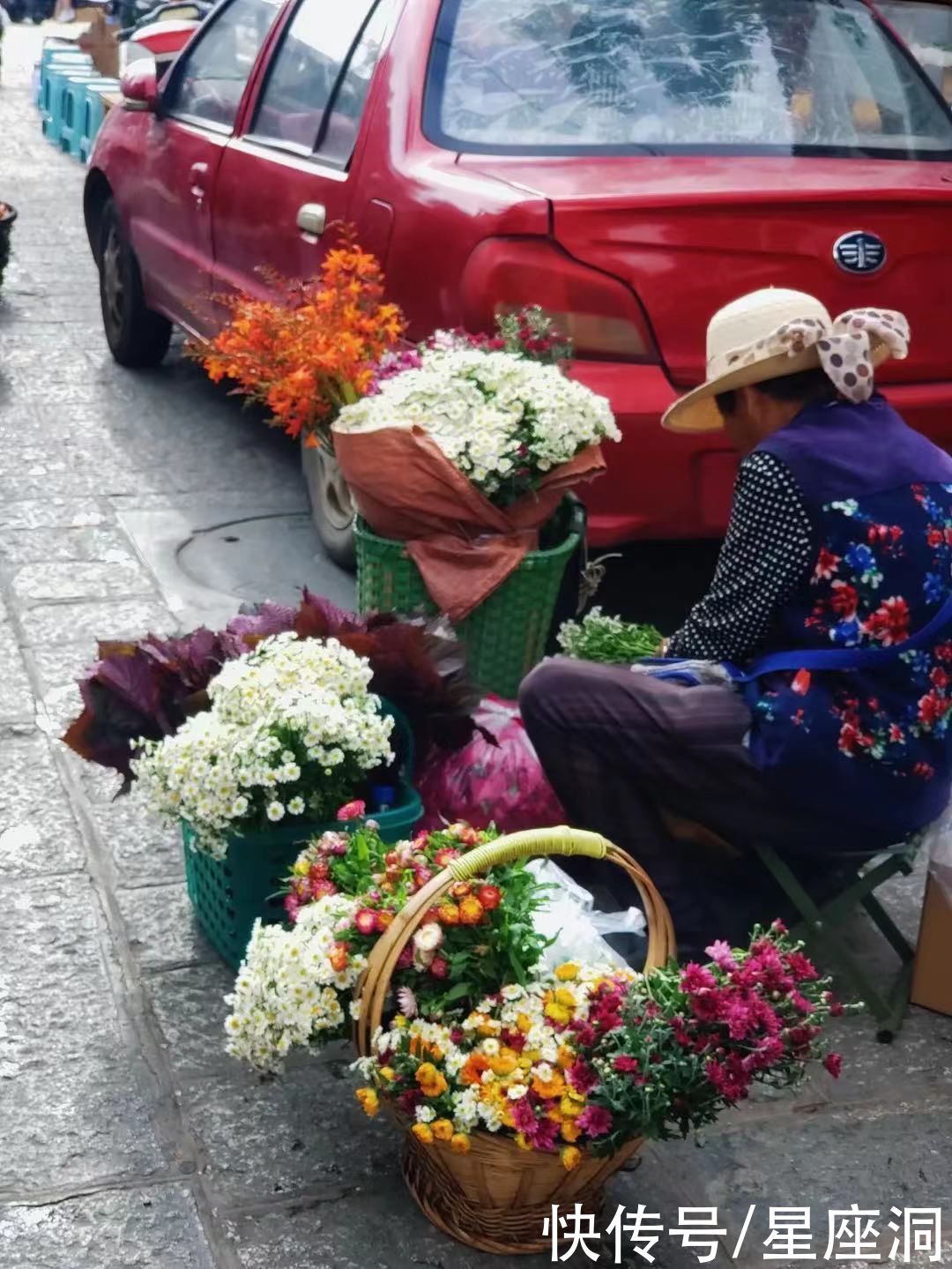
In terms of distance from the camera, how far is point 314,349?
4180 mm

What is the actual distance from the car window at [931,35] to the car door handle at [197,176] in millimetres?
4341

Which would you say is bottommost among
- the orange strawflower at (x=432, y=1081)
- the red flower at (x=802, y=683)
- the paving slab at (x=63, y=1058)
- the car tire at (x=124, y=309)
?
the car tire at (x=124, y=309)

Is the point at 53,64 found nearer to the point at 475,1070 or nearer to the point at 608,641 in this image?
the point at 608,641

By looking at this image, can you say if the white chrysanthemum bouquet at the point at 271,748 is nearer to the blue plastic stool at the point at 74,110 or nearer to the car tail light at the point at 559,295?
the car tail light at the point at 559,295

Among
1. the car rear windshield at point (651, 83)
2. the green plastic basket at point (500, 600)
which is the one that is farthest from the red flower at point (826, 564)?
the car rear windshield at point (651, 83)

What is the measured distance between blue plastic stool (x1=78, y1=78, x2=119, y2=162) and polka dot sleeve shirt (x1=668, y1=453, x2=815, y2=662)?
447 inches

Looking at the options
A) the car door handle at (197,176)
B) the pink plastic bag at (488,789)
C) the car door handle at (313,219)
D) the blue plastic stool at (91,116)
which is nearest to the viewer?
the pink plastic bag at (488,789)

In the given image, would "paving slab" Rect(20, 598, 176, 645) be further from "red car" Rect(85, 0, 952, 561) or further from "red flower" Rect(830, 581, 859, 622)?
"red flower" Rect(830, 581, 859, 622)

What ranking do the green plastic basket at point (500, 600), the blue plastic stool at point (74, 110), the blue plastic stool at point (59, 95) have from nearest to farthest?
the green plastic basket at point (500, 600) < the blue plastic stool at point (74, 110) < the blue plastic stool at point (59, 95)

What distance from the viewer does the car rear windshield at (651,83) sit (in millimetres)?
5051

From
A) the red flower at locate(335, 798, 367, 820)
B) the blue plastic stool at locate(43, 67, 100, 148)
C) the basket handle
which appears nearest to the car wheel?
the red flower at locate(335, 798, 367, 820)

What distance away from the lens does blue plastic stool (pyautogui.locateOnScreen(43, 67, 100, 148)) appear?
579 inches

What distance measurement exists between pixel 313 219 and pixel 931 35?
521 centimetres

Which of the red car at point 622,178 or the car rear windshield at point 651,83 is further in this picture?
the car rear windshield at point 651,83
